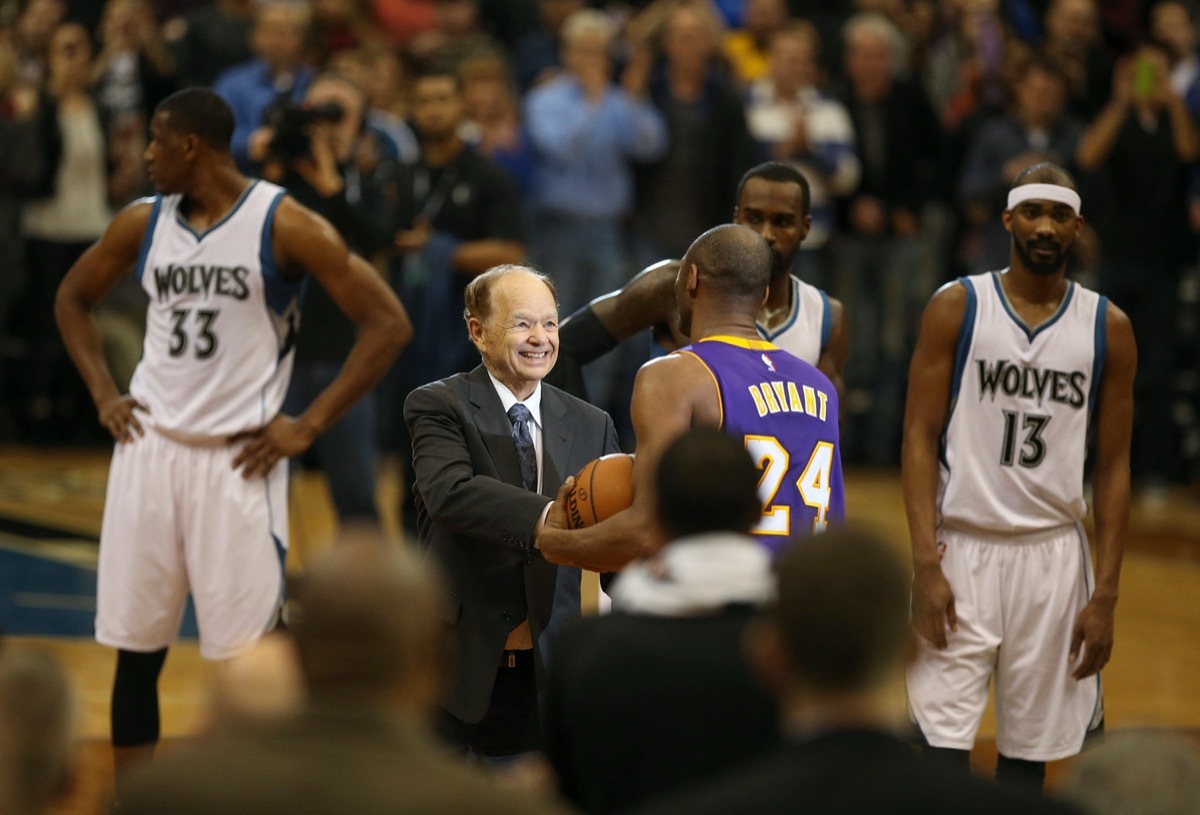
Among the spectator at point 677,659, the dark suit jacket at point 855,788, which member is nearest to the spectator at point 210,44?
the spectator at point 677,659

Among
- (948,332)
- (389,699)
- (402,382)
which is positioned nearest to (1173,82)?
(402,382)

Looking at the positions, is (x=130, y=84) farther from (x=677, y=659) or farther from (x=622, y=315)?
(x=677, y=659)

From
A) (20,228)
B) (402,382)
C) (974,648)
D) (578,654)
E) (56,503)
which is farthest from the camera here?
(20,228)

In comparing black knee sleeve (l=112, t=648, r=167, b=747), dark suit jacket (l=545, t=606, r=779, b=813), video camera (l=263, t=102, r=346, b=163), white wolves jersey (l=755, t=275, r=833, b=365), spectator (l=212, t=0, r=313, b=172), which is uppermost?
spectator (l=212, t=0, r=313, b=172)

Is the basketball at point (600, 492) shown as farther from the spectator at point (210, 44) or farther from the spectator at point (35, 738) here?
the spectator at point (210, 44)

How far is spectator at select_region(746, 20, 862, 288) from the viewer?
36.3ft

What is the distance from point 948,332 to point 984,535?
0.64 metres

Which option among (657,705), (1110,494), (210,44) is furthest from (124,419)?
(210,44)

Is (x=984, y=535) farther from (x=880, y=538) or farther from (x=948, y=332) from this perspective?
(x=880, y=538)

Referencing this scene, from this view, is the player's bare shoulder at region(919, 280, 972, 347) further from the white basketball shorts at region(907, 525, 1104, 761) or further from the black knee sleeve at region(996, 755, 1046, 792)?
the black knee sleeve at region(996, 755, 1046, 792)

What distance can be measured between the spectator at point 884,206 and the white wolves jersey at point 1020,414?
608cm

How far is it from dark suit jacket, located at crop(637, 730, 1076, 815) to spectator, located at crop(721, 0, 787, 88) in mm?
9778

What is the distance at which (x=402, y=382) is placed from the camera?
984 cm

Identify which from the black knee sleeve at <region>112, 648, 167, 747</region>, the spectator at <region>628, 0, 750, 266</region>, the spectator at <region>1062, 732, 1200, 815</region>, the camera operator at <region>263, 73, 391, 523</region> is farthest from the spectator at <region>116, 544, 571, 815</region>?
the spectator at <region>628, 0, 750, 266</region>
